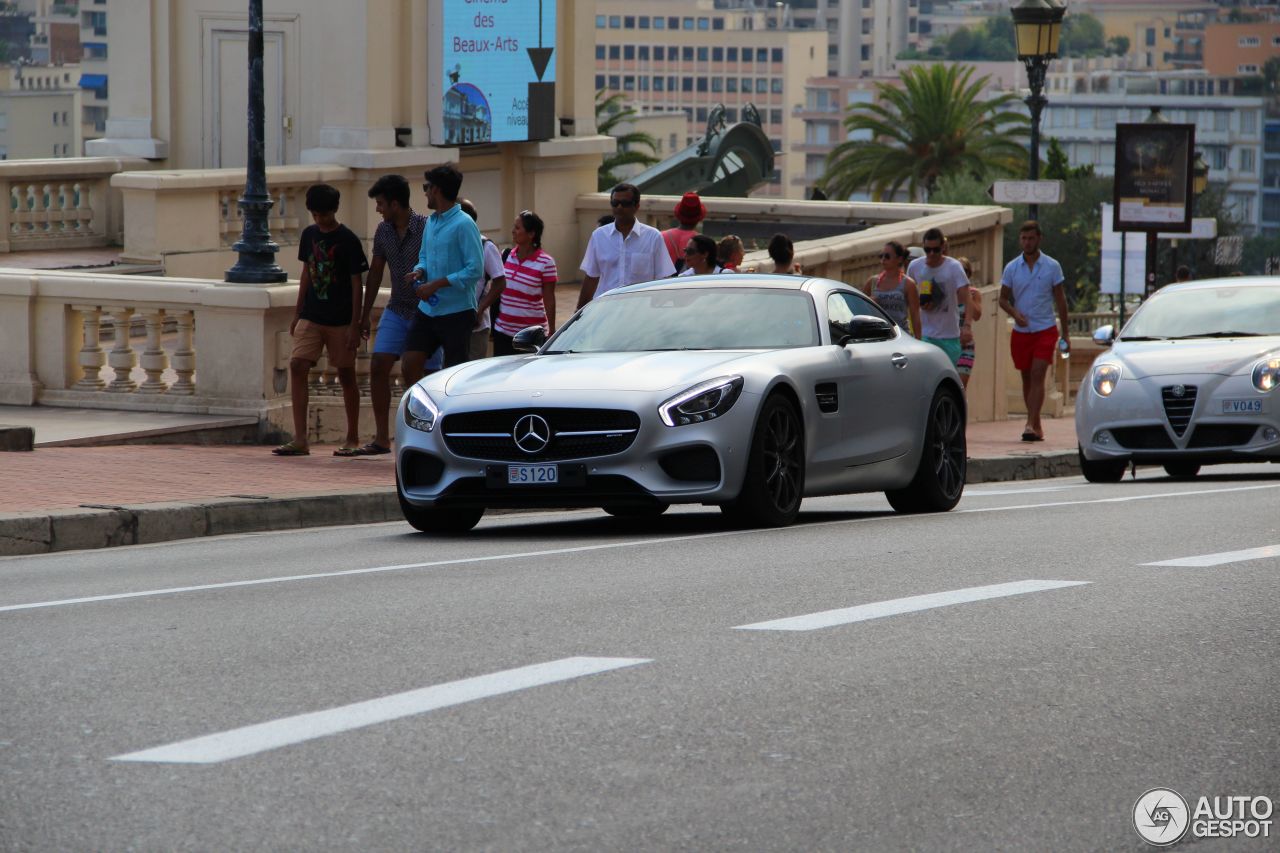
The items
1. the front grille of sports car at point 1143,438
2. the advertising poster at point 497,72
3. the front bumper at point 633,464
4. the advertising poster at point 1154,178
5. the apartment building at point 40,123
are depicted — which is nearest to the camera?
the front bumper at point 633,464

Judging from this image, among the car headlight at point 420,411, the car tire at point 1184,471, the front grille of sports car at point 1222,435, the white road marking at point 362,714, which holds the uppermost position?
the car headlight at point 420,411

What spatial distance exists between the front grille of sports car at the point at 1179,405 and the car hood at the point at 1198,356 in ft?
0.50

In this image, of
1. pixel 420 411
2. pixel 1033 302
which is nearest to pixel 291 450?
pixel 420 411

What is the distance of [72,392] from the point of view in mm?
17844

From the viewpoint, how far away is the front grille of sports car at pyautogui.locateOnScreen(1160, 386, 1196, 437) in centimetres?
1658

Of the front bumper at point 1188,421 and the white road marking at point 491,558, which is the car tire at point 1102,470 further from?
the white road marking at point 491,558

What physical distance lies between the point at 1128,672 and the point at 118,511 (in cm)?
657

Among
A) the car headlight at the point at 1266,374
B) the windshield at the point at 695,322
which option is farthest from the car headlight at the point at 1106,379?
the windshield at the point at 695,322

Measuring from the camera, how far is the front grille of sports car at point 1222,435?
16641mm

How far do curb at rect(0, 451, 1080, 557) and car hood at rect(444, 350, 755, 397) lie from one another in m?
1.56

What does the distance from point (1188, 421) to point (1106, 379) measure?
0.70 m

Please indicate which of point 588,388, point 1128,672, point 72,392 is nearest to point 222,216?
point 72,392

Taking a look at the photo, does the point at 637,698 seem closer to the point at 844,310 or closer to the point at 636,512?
the point at 844,310

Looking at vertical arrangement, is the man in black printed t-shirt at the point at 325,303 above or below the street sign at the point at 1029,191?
below
